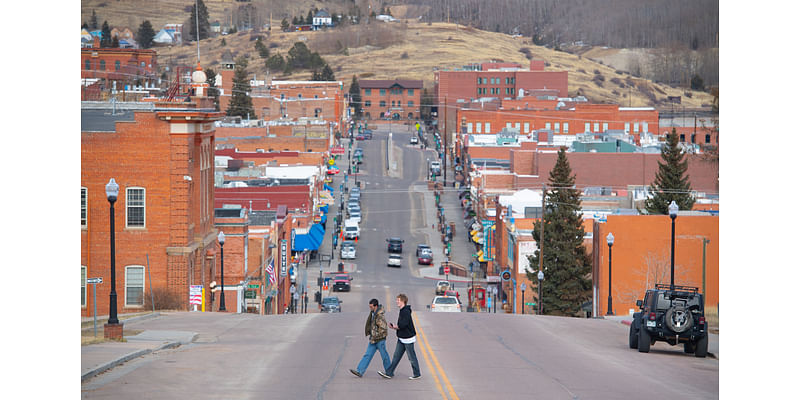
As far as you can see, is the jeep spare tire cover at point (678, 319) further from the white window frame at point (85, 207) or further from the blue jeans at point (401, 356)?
the white window frame at point (85, 207)

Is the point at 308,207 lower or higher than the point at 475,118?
lower

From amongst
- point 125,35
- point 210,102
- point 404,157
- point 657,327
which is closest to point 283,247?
point 210,102

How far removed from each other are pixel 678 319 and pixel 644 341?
1.77 metres

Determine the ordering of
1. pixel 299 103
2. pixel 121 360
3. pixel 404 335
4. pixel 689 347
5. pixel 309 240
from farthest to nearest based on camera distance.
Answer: pixel 299 103 < pixel 309 240 < pixel 689 347 < pixel 121 360 < pixel 404 335

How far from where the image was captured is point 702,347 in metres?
27.7

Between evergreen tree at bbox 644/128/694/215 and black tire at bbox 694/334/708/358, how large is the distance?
41754mm

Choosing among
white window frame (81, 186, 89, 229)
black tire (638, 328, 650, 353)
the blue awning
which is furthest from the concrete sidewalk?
the blue awning

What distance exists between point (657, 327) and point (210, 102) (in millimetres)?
27820

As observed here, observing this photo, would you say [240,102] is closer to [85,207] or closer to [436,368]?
[85,207]

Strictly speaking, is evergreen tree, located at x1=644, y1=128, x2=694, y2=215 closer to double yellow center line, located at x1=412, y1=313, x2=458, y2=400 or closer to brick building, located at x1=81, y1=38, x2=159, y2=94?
brick building, located at x1=81, y1=38, x2=159, y2=94

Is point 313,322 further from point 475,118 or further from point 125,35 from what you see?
point 125,35

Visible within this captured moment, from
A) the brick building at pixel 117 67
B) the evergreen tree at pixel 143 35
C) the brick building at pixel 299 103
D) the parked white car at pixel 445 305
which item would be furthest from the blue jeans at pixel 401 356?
the evergreen tree at pixel 143 35

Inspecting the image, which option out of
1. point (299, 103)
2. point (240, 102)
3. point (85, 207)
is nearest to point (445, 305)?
point (85, 207)

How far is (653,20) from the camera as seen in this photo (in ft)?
81.1
